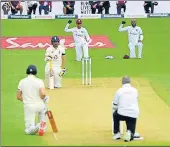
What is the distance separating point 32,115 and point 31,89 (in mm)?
764

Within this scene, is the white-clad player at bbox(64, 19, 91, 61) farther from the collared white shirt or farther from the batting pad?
the collared white shirt

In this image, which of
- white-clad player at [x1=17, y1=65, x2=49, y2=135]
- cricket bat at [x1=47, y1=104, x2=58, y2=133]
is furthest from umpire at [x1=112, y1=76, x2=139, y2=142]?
white-clad player at [x1=17, y1=65, x2=49, y2=135]

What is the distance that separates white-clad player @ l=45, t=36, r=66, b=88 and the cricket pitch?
1.96 feet

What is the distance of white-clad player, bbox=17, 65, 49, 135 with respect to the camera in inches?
745

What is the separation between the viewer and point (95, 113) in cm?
2225

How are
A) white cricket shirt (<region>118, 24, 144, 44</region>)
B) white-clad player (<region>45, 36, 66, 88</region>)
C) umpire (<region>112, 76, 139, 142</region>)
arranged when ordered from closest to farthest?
umpire (<region>112, 76, 139, 142</region>), white-clad player (<region>45, 36, 66, 88</region>), white cricket shirt (<region>118, 24, 144, 44</region>)

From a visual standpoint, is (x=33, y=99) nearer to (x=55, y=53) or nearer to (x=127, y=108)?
(x=127, y=108)

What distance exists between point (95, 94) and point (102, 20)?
2045cm

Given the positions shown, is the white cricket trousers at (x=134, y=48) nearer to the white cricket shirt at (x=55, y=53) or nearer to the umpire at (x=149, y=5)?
the white cricket shirt at (x=55, y=53)

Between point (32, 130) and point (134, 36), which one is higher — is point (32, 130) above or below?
below

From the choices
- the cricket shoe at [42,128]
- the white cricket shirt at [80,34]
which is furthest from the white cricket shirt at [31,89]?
the white cricket shirt at [80,34]

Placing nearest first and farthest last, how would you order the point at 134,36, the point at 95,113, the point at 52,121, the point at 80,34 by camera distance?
1. the point at 52,121
2. the point at 95,113
3. the point at 80,34
4. the point at 134,36

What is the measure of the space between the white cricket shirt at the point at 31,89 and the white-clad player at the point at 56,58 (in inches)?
255

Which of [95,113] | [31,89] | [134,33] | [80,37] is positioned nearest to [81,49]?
[80,37]
